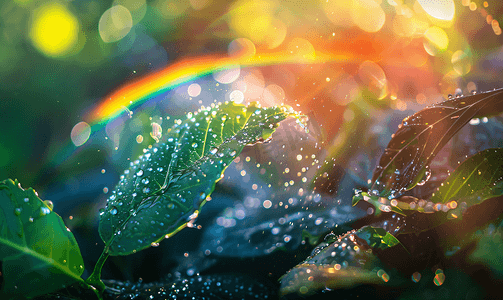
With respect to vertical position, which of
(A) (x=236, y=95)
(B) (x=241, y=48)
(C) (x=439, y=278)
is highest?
(B) (x=241, y=48)

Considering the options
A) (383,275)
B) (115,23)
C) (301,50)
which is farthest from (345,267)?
(115,23)

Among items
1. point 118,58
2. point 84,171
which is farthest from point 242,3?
point 84,171

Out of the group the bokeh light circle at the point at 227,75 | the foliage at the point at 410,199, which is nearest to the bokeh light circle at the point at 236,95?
the bokeh light circle at the point at 227,75

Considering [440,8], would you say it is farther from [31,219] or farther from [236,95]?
[31,219]

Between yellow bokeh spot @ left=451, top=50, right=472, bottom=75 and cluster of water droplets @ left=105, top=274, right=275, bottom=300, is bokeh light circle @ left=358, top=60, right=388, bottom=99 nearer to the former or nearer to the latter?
yellow bokeh spot @ left=451, top=50, right=472, bottom=75

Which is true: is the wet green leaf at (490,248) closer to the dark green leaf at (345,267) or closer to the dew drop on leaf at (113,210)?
the dark green leaf at (345,267)

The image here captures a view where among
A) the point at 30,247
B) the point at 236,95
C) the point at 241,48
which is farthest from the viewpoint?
the point at 241,48

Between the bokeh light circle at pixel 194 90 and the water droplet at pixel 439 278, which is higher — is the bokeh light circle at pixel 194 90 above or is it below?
above
